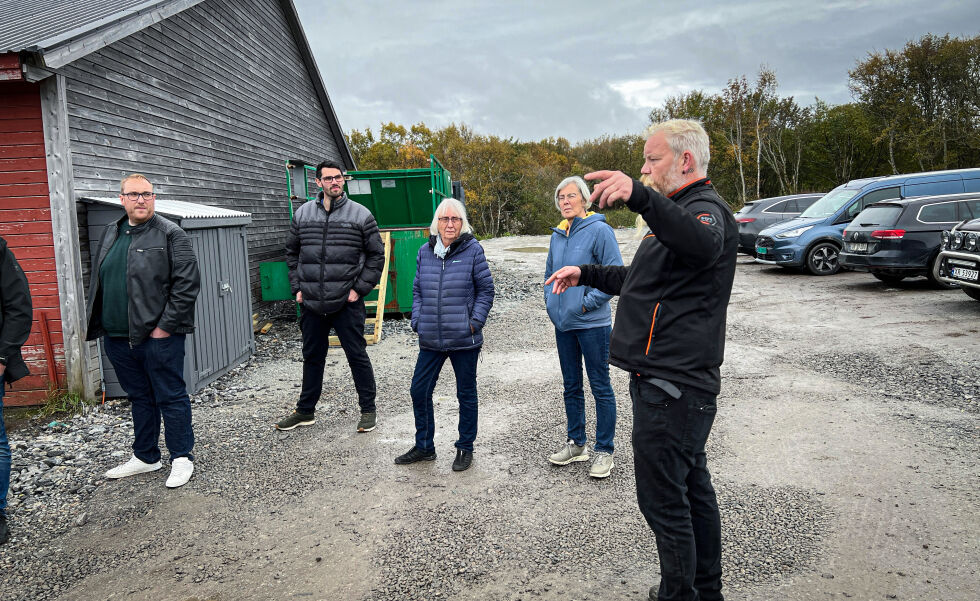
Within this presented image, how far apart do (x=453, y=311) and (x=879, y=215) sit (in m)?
10.0

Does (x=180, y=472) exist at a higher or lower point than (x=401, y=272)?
lower

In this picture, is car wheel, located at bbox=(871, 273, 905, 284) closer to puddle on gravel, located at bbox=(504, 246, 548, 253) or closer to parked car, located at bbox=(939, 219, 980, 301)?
parked car, located at bbox=(939, 219, 980, 301)

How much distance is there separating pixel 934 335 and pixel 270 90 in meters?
12.2

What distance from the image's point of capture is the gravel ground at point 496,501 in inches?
118

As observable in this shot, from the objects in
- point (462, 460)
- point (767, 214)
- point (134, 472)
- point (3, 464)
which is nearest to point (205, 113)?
point (134, 472)

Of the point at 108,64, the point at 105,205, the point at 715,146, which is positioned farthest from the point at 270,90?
the point at 715,146

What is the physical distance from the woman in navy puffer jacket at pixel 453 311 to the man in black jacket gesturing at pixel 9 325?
90.0 inches

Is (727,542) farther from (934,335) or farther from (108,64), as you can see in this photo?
(108,64)

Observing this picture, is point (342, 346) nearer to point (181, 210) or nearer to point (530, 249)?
point (181, 210)

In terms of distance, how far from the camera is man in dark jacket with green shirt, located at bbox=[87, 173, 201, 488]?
13.4ft

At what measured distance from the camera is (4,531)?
3.56m

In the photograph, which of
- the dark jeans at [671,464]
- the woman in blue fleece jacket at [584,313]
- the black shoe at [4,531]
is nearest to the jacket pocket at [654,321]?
the dark jeans at [671,464]

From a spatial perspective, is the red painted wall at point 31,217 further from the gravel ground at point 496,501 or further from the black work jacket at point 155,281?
the black work jacket at point 155,281

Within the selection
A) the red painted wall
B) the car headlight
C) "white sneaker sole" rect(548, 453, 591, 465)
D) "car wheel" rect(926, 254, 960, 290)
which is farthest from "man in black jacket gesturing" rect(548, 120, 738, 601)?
the car headlight
